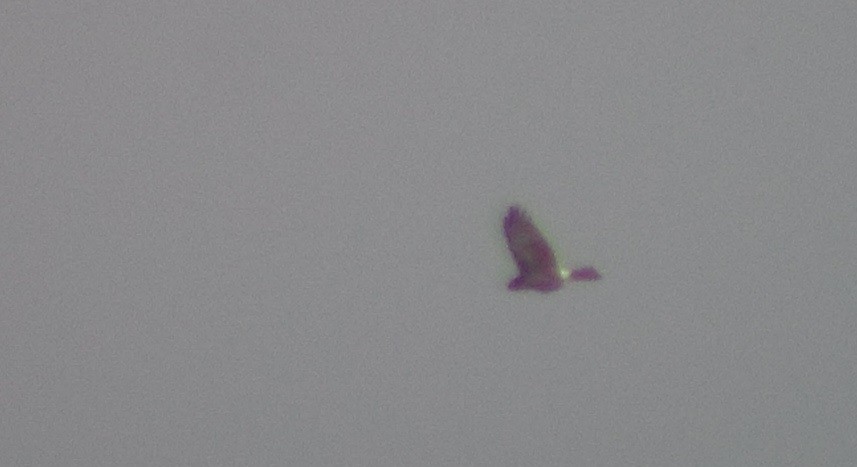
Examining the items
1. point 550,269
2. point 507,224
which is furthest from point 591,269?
point 507,224

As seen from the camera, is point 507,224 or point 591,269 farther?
point 591,269

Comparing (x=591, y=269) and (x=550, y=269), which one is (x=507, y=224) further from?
(x=591, y=269)

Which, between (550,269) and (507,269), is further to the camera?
(507,269)
